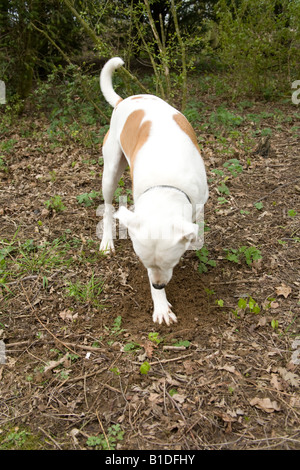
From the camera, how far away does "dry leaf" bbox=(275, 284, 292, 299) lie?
10.3 feet

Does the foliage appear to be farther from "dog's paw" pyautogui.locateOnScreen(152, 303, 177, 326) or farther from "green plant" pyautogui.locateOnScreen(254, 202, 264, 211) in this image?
"dog's paw" pyautogui.locateOnScreen(152, 303, 177, 326)

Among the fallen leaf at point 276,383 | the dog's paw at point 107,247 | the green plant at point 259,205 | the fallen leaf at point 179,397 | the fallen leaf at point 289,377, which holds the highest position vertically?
the fallen leaf at point 179,397

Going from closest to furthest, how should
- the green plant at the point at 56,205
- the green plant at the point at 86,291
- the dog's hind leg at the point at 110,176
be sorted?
the green plant at the point at 86,291 < the dog's hind leg at the point at 110,176 < the green plant at the point at 56,205

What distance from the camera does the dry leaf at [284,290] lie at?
10.3 ft

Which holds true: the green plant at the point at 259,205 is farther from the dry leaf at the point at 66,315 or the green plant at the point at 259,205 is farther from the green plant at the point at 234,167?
Answer: the dry leaf at the point at 66,315

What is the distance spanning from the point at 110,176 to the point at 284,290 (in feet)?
6.99

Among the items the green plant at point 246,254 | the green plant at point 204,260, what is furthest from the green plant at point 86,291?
the green plant at point 246,254

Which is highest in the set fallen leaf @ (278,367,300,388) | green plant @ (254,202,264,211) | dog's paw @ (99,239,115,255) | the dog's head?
the dog's head

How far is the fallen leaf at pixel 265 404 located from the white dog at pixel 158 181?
0.92 metres

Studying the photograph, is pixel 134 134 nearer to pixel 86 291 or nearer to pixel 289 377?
pixel 86 291

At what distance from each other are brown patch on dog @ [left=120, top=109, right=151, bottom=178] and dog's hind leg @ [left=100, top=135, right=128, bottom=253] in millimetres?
298

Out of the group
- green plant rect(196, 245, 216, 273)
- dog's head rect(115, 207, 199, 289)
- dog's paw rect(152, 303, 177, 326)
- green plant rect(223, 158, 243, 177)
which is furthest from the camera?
green plant rect(223, 158, 243, 177)

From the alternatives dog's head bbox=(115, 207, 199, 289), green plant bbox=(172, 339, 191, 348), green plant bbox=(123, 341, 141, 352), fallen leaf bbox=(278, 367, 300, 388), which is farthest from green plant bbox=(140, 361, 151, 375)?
fallen leaf bbox=(278, 367, 300, 388)

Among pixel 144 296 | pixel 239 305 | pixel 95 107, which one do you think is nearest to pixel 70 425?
pixel 144 296
